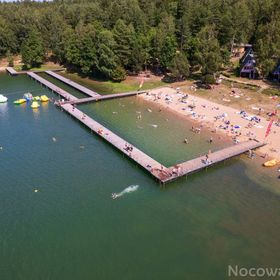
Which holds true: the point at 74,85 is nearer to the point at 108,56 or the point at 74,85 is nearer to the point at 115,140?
the point at 108,56

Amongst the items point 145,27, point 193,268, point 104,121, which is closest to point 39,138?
point 104,121

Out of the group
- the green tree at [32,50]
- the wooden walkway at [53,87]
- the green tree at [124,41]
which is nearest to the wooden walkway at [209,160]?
the wooden walkway at [53,87]

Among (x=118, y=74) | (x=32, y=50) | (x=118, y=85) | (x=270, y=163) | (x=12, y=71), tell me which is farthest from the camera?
(x=32, y=50)

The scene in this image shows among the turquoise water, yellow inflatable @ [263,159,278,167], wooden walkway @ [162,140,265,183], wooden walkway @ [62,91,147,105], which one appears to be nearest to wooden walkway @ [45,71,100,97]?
wooden walkway @ [62,91,147,105]

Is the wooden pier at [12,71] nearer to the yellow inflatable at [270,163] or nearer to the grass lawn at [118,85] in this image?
the grass lawn at [118,85]

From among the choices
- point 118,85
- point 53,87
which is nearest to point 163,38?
point 118,85

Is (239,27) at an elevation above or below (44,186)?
above

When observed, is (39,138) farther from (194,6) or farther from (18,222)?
(194,6)
